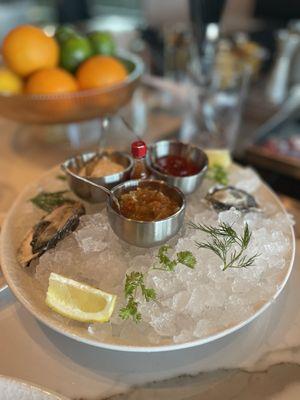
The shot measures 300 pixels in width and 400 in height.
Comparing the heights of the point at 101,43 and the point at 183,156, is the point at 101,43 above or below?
above

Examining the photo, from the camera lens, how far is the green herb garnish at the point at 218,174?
1.07 m

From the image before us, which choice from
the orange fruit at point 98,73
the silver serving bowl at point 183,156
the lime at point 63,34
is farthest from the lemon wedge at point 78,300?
the lime at point 63,34

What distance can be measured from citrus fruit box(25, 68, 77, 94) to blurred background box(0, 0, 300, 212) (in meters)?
0.21

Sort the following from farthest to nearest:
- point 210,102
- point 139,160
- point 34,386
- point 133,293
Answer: point 210,102 < point 139,160 < point 133,293 < point 34,386

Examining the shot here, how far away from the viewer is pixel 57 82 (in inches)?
48.3

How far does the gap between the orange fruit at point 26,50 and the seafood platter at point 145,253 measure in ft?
1.54

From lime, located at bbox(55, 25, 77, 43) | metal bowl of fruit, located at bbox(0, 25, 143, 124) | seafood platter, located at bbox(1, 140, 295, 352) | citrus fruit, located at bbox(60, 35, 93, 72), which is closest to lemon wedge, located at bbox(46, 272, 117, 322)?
seafood platter, located at bbox(1, 140, 295, 352)

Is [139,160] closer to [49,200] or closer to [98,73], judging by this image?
[49,200]

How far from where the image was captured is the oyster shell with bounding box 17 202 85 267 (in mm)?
823

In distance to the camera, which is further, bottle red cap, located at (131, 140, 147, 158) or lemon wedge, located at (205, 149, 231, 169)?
lemon wedge, located at (205, 149, 231, 169)

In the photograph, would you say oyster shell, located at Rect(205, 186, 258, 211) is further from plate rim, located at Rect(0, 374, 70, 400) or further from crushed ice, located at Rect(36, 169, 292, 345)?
plate rim, located at Rect(0, 374, 70, 400)

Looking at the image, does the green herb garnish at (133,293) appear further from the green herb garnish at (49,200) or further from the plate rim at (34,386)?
the green herb garnish at (49,200)

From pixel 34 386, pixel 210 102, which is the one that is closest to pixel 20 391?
pixel 34 386

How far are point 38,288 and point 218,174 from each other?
59 cm
